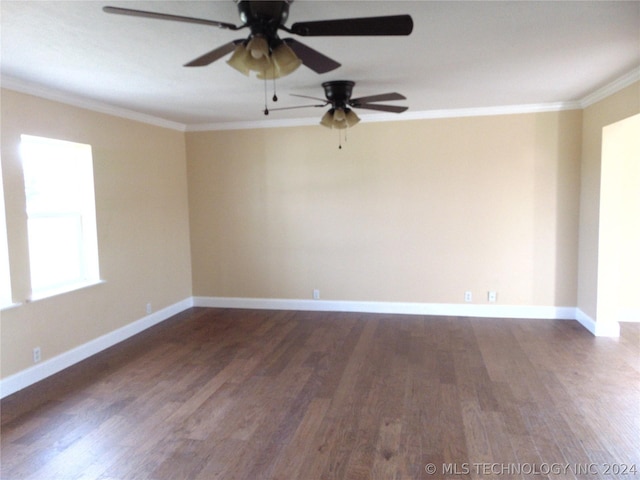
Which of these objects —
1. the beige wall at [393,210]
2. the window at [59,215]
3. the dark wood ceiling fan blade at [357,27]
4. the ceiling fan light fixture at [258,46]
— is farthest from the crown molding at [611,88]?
the window at [59,215]

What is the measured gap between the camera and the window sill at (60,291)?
3.45 metres

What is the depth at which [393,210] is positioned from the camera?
513cm

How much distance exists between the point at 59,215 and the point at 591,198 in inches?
212

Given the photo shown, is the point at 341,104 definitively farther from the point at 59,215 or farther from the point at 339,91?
the point at 59,215

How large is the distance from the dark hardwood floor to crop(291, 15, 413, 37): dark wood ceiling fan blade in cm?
223

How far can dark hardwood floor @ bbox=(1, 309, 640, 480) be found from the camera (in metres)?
2.31

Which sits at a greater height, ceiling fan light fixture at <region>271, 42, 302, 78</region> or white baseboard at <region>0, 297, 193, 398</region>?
ceiling fan light fixture at <region>271, 42, 302, 78</region>

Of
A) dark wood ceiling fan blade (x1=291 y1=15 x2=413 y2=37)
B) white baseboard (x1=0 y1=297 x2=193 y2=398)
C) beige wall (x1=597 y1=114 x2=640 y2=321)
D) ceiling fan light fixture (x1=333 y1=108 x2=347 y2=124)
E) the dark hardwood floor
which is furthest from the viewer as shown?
beige wall (x1=597 y1=114 x2=640 y2=321)

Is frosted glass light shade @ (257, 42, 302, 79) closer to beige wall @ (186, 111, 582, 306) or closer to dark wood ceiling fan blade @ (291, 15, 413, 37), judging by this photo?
dark wood ceiling fan blade @ (291, 15, 413, 37)

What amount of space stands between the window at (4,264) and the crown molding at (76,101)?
31.1 inches

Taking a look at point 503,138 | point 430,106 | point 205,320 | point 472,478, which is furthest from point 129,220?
point 503,138

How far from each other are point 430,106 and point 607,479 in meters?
3.70

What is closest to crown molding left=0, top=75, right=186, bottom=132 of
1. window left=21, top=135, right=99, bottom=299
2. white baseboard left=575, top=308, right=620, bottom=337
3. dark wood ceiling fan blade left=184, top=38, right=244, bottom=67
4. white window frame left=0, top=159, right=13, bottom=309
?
window left=21, top=135, right=99, bottom=299

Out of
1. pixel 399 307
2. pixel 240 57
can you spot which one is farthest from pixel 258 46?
pixel 399 307
